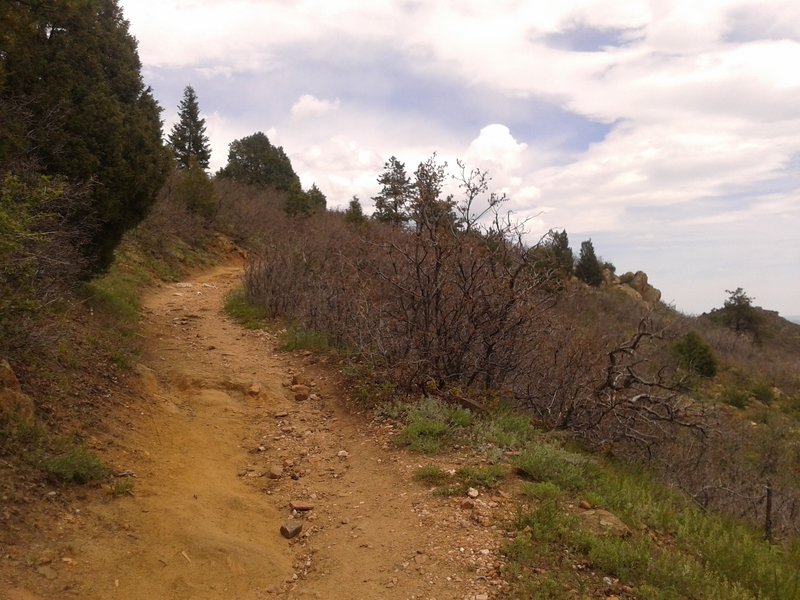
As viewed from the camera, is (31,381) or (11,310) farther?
(31,381)

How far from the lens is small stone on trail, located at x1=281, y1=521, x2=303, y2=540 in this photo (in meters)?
Answer: 4.30

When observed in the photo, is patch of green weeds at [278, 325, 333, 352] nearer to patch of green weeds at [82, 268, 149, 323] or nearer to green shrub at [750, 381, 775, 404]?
patch of green weeds at [82, 268, 149, 323]

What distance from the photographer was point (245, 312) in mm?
11297

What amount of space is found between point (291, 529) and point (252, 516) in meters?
0.39

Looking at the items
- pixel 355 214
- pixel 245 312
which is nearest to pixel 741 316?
pixel 355 214

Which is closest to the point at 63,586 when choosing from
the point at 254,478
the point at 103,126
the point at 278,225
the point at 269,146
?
the point at 254,478

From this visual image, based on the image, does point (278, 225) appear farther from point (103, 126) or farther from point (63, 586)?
point (63, 586)

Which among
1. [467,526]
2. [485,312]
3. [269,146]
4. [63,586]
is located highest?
[269,146]

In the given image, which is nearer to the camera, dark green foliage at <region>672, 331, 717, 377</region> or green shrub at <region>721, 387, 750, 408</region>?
green shrub at <region>721, 387, 750, 408</region>

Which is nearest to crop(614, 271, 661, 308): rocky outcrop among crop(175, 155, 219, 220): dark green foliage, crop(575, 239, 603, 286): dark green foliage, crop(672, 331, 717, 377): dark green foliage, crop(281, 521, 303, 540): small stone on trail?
crop(575, 239, 603, 286): dark green foliage

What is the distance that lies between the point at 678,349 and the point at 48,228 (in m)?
23.1

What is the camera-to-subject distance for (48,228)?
20.4 ft

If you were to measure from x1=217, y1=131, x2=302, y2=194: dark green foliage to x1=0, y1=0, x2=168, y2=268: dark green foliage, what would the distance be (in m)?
27.7

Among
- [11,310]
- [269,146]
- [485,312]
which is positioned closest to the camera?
[11,310]
